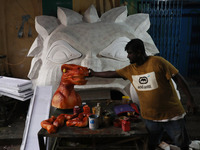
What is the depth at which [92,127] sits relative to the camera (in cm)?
187

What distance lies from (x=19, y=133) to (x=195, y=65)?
5338 millimetres

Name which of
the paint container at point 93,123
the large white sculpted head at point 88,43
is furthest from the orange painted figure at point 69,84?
the paint container at point 93,123

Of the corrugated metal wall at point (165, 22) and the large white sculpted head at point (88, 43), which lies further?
the corrugated metal wall at point (165, 22)

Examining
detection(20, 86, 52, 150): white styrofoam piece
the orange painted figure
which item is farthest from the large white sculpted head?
the orange painted figure

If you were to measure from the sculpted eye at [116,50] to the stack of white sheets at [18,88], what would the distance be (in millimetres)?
1266

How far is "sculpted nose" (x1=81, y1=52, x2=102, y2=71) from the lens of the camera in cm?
262

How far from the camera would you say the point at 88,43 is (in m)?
2.83

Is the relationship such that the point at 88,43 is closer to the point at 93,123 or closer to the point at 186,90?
the point at 93,123

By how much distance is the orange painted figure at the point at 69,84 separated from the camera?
221 cm

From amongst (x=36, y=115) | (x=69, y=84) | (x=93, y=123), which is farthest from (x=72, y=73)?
(x=36, y=115)

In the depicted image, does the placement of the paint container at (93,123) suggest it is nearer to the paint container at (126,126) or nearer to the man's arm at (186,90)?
the paint container at (126,126)

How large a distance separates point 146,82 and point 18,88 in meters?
1.99

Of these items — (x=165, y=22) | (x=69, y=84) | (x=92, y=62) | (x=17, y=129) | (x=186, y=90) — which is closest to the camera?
(x=186, y=90)

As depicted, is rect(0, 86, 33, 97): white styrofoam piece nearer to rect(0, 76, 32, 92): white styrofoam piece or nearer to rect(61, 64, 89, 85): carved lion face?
rect(0, 76, 32, 92): white styrofoam piece
